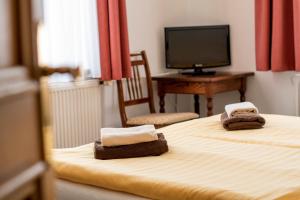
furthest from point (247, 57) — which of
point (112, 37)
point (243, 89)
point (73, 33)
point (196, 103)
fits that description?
point (73, 33)

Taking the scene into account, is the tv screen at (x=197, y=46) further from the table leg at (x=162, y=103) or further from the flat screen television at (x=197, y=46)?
the table leg at (x=162, y=103)

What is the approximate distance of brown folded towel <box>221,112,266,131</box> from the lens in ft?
10.0

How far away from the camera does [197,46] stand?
4.70m

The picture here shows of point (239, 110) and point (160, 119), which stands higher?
point (239, 110)

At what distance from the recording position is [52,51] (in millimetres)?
3961

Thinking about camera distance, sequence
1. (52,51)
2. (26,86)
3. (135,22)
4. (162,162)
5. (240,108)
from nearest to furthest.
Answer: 1. (26,86)
2. (162,162)
3. (240,108)
4. (52,51)
5. (135,22)

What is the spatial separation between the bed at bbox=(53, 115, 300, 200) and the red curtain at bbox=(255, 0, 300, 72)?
148 cm

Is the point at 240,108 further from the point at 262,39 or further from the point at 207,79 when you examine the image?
the point at 262,39

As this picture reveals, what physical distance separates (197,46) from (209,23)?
1.42 feet

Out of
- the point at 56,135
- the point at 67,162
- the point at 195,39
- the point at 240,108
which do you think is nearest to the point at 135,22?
the point at 195,39

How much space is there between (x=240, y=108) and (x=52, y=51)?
1.55m

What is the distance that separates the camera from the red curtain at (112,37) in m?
4.16

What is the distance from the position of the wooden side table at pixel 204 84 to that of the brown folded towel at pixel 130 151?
1.86m

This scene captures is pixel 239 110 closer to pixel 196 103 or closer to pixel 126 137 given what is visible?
pixel 126 137
